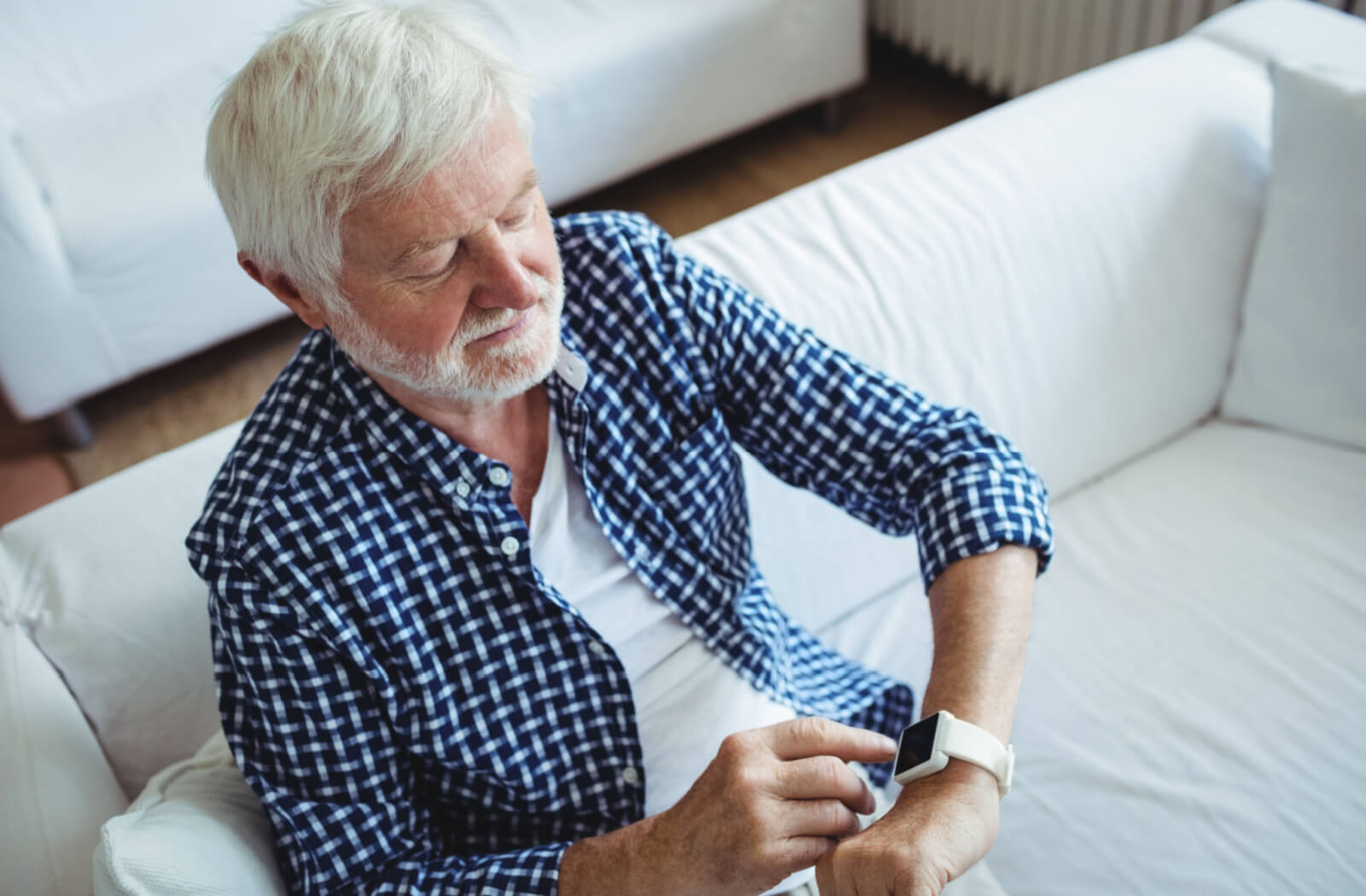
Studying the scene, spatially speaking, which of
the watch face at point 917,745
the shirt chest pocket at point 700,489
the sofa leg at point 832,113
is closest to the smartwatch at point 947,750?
the watch face at point 917,745

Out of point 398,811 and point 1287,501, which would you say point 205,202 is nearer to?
point 398,811

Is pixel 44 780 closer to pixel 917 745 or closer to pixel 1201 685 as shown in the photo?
pixel 917 745

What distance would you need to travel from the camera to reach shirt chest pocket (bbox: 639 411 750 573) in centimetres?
103

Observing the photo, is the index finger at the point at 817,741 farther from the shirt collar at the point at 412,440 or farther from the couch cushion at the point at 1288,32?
the couch cushion at the point at 1288,32

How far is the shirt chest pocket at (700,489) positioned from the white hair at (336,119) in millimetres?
337

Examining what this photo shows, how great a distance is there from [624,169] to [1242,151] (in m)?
1.47

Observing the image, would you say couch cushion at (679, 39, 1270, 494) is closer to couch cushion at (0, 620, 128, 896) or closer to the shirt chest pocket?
the shirt chest pocket

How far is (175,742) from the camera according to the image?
1.06 meters

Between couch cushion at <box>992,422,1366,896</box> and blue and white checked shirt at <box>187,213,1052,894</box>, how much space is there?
0.28 meters

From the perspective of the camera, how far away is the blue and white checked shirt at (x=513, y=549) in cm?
89

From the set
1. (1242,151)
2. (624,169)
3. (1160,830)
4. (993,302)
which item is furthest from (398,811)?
(624,169)

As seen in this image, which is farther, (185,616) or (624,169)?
(624,169)

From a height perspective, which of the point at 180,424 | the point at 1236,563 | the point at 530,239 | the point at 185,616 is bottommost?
the point at 180,424

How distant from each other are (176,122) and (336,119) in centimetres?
160
